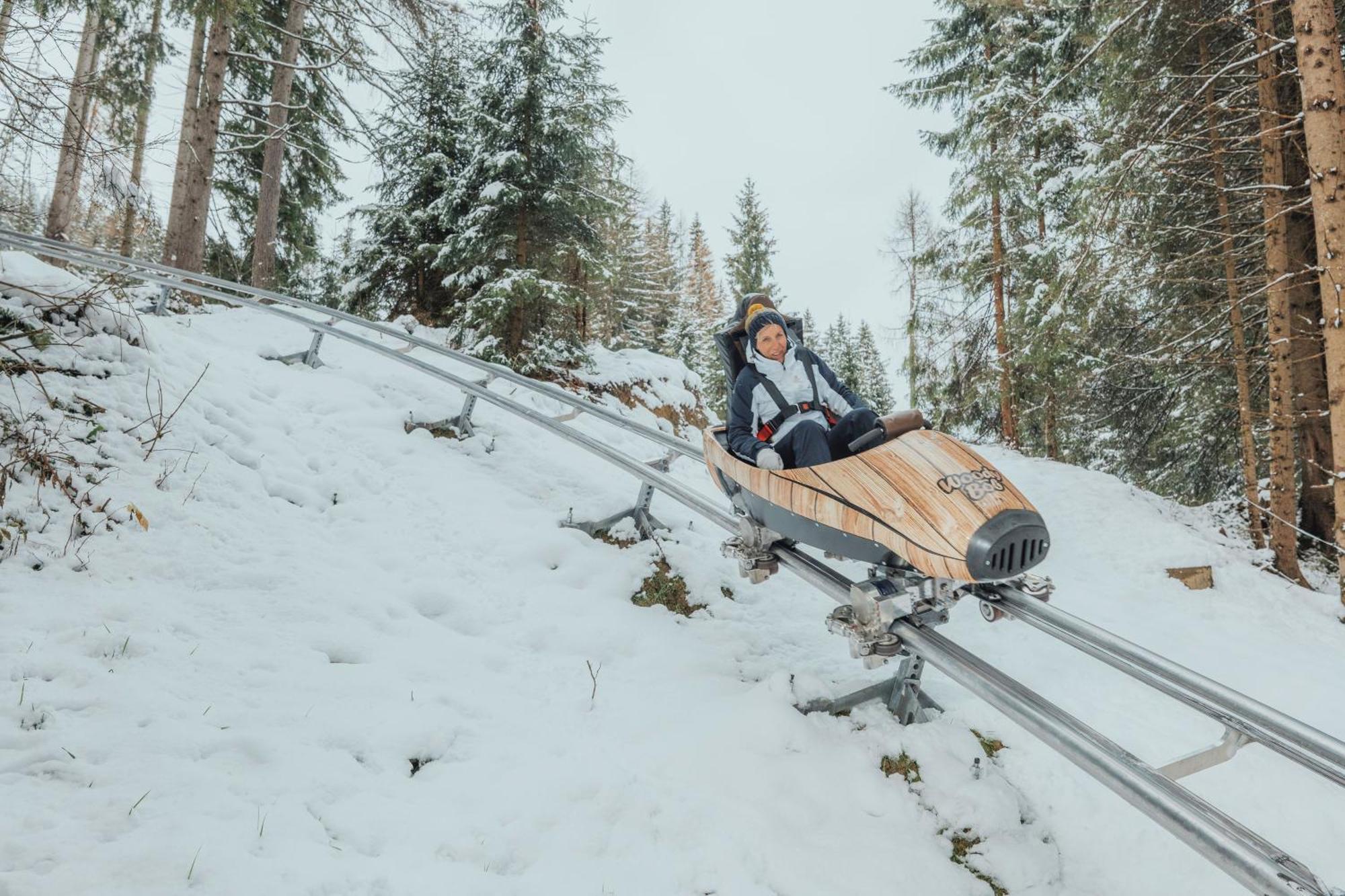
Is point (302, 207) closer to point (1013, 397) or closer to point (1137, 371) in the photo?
point (1013, 397)

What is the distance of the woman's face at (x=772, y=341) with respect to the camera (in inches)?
142

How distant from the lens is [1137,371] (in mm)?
10102

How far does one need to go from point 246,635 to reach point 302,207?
13351 mm

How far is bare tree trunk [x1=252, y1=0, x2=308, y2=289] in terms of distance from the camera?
10.7m

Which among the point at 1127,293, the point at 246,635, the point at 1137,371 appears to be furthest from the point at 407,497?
the point at 1137,371

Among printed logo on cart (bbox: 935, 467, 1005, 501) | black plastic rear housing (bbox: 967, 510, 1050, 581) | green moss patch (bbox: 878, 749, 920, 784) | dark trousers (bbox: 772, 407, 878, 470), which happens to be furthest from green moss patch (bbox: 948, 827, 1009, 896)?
dark trousers (bbox: 772, 407, 878, 470)

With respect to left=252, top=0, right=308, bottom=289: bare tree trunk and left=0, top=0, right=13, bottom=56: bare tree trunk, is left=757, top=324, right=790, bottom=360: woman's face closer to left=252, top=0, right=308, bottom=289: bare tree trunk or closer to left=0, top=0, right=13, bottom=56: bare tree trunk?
left=0, top=0, right=13, bottom=56: bare tree trunk

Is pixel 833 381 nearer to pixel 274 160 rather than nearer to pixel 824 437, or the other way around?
pixel 824 437

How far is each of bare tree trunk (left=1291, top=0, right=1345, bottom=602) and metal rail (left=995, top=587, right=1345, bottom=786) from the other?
18.0ft

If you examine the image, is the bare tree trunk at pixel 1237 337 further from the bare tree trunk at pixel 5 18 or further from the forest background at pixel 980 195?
the bare tree trunk at pixel 5 18

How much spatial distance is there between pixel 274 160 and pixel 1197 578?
14687 mm

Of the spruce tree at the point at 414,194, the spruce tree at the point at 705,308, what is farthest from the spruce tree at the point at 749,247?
the spruce tree at the point at 414,194

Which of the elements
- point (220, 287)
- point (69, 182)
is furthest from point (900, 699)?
point (69, 182)

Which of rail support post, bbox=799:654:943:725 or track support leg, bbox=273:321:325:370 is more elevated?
track support leg, bbox=273:321:325:370
